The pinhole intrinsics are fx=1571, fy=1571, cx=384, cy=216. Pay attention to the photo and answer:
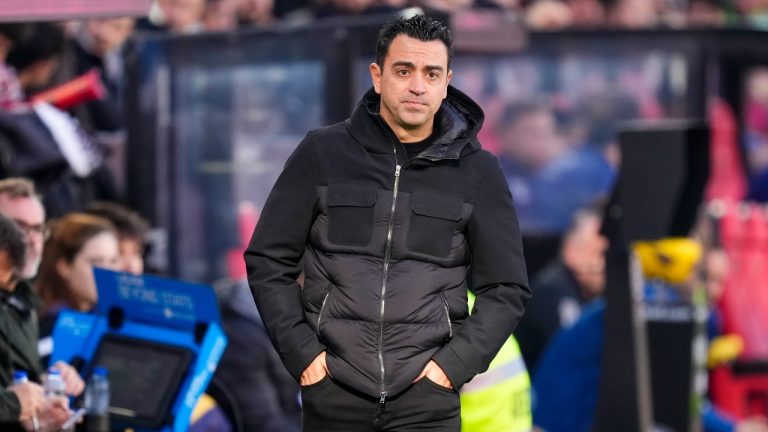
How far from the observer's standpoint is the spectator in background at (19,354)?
4.64 meters

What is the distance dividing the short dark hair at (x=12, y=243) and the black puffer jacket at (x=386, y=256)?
1291mm

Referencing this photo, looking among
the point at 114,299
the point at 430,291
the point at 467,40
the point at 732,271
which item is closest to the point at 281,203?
the point at 430,291

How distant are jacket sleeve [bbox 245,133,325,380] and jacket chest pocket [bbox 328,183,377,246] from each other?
6 cm

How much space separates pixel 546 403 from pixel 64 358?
3.15m

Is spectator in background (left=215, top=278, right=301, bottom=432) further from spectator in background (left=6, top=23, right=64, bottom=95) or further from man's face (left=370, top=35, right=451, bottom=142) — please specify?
man's face (left=370, top=35, right=451, bottom=142)

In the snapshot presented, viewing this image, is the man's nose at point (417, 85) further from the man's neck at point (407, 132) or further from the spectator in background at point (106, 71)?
the spectator in background at point (106, 71)

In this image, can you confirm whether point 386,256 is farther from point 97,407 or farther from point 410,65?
point 97,407

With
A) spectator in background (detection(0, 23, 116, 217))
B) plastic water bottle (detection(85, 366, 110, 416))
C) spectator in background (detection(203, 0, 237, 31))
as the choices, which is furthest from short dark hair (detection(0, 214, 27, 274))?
spectator in background (detection(203, 0, 237, 31))

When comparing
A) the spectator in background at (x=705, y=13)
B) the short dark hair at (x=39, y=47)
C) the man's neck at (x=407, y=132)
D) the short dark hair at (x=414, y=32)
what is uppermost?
the short dark hair at (x=414, y=32)

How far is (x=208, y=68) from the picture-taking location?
337 inches

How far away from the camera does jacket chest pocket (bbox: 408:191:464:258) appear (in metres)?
3.78

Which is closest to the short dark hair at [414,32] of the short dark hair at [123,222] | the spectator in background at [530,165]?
the short dark hair at [123,222]

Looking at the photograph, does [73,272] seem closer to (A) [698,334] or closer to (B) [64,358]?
(B) [64,358]

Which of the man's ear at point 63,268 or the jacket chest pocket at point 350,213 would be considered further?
the man's ear at point 63,268
